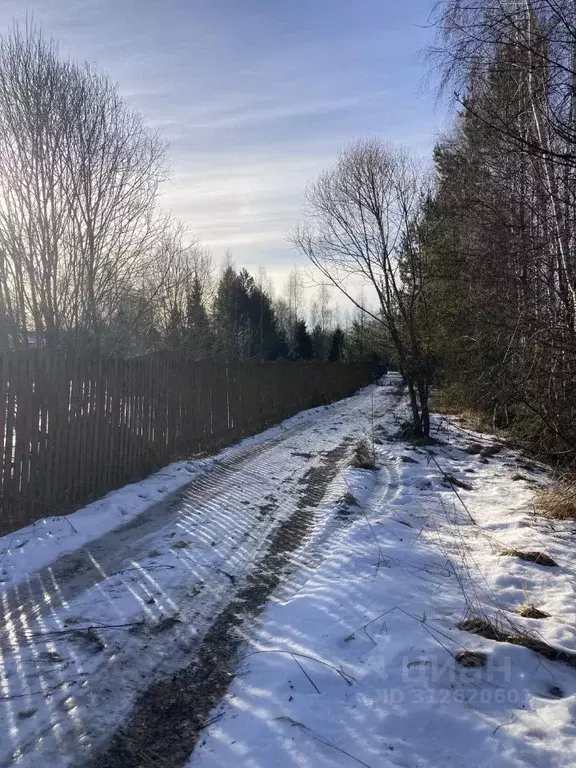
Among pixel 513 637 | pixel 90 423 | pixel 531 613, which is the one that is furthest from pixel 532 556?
pixel 90 423

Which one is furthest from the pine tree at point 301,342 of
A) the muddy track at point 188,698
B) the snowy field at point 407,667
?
the muddy track at point 188,698

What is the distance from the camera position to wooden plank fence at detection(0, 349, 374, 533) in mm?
6324

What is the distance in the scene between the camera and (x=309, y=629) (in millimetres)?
3754

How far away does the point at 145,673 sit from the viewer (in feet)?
10.7

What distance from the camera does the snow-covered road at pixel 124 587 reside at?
2875mm

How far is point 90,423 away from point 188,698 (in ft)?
17.2

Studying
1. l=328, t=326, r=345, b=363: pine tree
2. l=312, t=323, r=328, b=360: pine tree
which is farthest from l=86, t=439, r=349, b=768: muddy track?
l=312, t=323, r=328, b=360: pine tree

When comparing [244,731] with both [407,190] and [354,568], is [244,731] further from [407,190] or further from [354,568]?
[407,190]

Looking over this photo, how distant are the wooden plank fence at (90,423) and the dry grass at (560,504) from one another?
585 cm

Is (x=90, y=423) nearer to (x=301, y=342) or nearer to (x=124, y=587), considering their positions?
(x=124, y=587)

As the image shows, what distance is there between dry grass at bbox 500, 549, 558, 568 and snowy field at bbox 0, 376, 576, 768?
0.18ft

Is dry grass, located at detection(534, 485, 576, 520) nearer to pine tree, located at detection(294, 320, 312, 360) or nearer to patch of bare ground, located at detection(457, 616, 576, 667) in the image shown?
patch of bare ground, located at detection(457, 616, 576, 667)

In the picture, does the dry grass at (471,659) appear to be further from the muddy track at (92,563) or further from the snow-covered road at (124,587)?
the muddy track at (92,563)

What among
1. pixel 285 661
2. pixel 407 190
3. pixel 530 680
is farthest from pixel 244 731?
pixel 407 190
